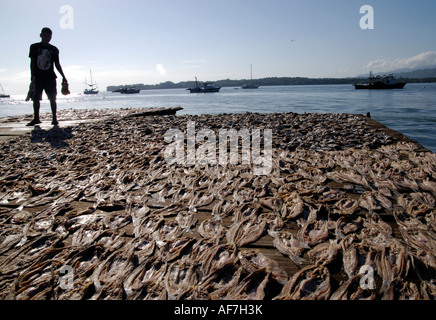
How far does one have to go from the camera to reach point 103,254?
2252mm

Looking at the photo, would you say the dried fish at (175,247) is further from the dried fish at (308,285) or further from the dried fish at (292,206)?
the dried fish at (292,206)

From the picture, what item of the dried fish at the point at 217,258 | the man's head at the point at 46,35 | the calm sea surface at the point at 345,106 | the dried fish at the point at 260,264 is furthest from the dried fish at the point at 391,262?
the calm sea surface at the point at 345,106

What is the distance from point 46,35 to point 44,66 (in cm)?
99

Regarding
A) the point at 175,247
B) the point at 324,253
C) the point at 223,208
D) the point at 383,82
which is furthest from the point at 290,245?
the point at 383,82

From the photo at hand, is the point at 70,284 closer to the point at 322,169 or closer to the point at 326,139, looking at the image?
the point at 322,169

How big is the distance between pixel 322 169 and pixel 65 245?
3974 millimetres

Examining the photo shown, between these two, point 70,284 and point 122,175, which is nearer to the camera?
point 70,284

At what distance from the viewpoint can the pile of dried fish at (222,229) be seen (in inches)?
74.1

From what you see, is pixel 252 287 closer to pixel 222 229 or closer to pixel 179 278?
pixel 179 278

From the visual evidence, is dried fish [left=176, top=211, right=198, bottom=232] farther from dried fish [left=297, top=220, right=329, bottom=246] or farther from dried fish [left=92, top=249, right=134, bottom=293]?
dried fish [left=297, top=220, right=329, bottom=246]

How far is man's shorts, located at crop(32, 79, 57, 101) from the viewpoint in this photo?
27.8ft

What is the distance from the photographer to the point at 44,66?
830 cm
